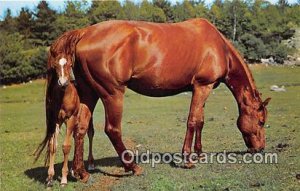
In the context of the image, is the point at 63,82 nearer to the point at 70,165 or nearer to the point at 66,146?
the point at 66,146

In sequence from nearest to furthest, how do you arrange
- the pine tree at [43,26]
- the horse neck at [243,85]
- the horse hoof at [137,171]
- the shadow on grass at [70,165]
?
the horse hoof at [137,171], the shadow on grass at [70,165], the horse neck at [243,85], the pine tree at [43,26]

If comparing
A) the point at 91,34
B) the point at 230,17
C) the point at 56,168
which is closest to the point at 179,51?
the point at 91,34

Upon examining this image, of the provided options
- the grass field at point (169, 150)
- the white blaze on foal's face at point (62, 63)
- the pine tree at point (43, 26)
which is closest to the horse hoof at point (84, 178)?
the grass field at point (169, 150)

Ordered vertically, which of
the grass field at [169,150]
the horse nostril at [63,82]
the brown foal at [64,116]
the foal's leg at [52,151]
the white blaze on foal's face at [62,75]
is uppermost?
the white blaze on foal's face at [62,75]

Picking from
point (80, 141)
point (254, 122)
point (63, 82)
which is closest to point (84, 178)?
point (80, 141)

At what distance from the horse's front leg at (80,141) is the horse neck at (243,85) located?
3.15 meters

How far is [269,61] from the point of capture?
65188 millimetres

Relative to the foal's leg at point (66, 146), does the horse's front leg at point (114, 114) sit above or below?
above

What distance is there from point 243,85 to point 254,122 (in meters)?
0.85

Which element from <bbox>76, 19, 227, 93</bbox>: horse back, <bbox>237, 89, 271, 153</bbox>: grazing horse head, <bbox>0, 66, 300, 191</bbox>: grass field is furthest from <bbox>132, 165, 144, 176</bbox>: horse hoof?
<bbox>237, 89, 271, 153</bbox>: grazing horse head

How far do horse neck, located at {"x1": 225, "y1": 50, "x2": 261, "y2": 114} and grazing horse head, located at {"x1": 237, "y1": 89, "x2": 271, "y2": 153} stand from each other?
0.9 inches

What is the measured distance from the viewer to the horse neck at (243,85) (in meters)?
9.48

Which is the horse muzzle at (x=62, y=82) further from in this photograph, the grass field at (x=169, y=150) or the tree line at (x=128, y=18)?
the tree line at (x=128, y=18)

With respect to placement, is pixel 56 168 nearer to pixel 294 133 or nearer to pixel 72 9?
pixel 294 133
